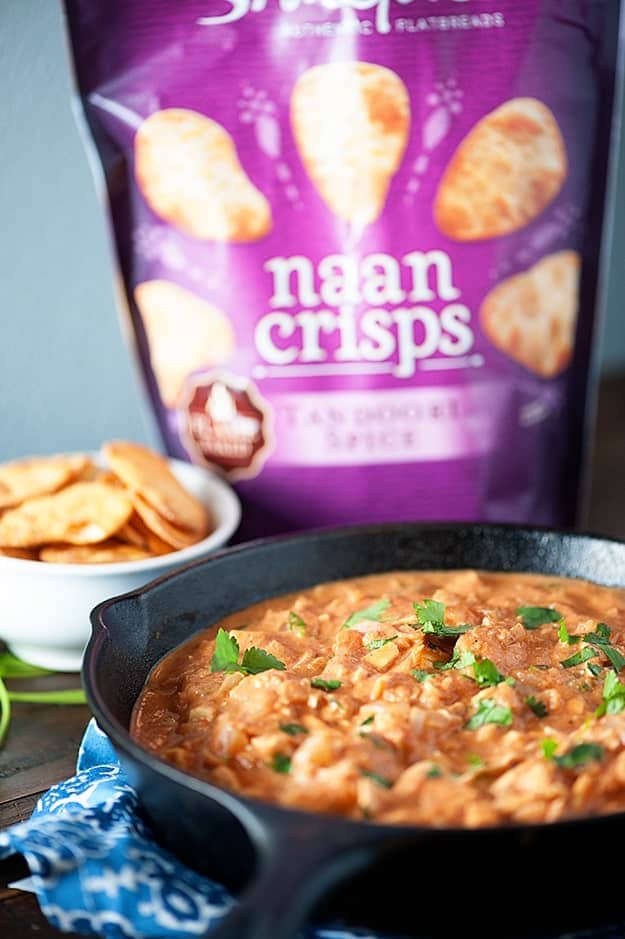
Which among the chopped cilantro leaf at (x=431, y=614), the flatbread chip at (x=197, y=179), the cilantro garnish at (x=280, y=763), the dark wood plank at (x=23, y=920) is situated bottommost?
the dark wood plank at (x=23, y=920)

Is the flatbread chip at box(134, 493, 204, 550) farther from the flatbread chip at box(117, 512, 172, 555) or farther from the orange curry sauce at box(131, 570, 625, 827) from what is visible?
the orange curry sauce at box(131, 570, 625, 827)

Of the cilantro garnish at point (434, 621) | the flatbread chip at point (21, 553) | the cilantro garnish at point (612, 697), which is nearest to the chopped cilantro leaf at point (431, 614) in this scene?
the cilantro garnish at point (434, 621)

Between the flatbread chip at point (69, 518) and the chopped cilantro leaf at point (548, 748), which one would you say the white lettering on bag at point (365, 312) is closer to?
the flatbread chip at point (69, 518)

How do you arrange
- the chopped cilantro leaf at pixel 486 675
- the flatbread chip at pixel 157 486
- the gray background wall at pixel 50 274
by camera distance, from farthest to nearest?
the gray background wall at pixel 50 274 → the flatbread chip at pixel 157 486 → the chopped cilantro leaf at pixel 486 675

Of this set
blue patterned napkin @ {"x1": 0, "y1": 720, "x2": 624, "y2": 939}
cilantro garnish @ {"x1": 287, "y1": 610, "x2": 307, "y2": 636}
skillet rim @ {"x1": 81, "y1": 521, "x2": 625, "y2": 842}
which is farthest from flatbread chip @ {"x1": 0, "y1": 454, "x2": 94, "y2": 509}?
blue patterned napkin @ {"x1": 0, "y1": 720, "x2": 624, "y2": 939}

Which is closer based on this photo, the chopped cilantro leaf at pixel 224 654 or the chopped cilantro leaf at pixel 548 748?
the chopped cilantro leaf at pixel 548 748

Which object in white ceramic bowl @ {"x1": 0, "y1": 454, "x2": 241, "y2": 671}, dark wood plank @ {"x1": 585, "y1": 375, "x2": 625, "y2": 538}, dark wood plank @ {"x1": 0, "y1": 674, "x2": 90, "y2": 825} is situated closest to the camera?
dark wood plank @ {"x1": 0, "y1": 674, "x2": 90, "y2": 825}

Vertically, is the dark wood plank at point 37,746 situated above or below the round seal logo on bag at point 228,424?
below

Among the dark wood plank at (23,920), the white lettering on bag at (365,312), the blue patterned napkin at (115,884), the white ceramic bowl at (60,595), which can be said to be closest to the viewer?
the blue patterned napkin at (115,884)
